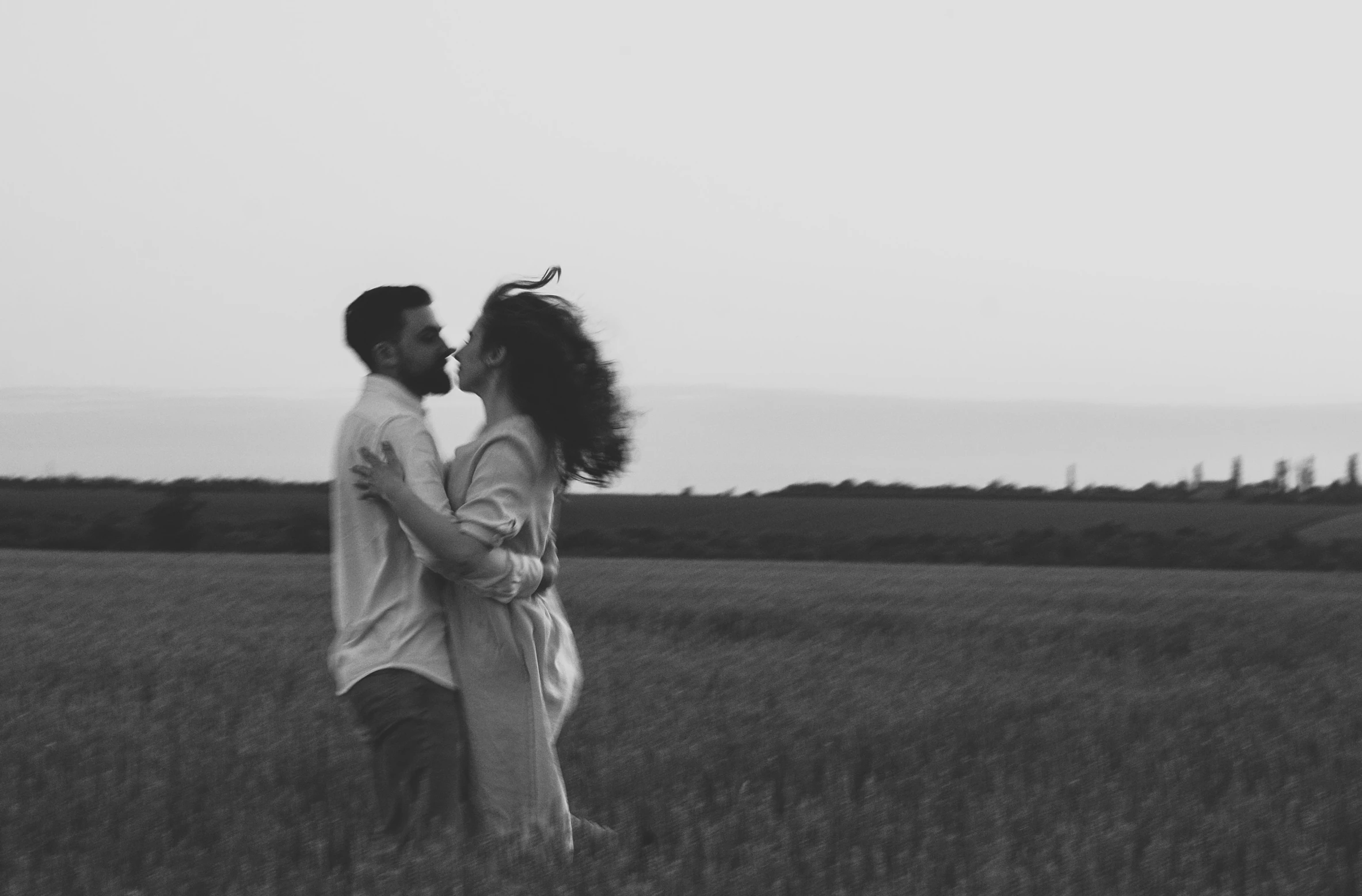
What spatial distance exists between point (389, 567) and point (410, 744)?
48 cm

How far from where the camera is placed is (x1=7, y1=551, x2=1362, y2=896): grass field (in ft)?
14.5

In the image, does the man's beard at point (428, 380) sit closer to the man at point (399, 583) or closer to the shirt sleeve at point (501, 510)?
the man at point (399, 583)

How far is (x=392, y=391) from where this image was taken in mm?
4340

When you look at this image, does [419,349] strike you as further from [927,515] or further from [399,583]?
[927,515]

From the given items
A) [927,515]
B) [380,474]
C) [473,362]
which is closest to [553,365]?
[473,362]

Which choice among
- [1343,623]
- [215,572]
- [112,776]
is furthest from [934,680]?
[215,572]

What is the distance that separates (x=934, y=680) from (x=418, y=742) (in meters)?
6.93

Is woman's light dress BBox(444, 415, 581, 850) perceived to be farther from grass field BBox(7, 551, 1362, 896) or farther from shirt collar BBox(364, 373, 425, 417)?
grass field BBox(7, 551, 1362, 896)

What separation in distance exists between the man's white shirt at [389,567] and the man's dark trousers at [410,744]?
39 millimetres

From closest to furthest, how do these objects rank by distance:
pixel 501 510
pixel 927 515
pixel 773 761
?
pixel 501 510 → pixel 773 761 → pixel 927 515

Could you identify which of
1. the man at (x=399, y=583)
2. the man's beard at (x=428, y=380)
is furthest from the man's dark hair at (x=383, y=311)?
the man's beard at (x=428, y=380)

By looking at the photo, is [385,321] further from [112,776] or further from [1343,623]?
[1343,623]

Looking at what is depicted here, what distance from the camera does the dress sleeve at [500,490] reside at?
4.14 metres

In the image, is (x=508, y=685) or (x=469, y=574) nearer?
(x=469, y=574)
